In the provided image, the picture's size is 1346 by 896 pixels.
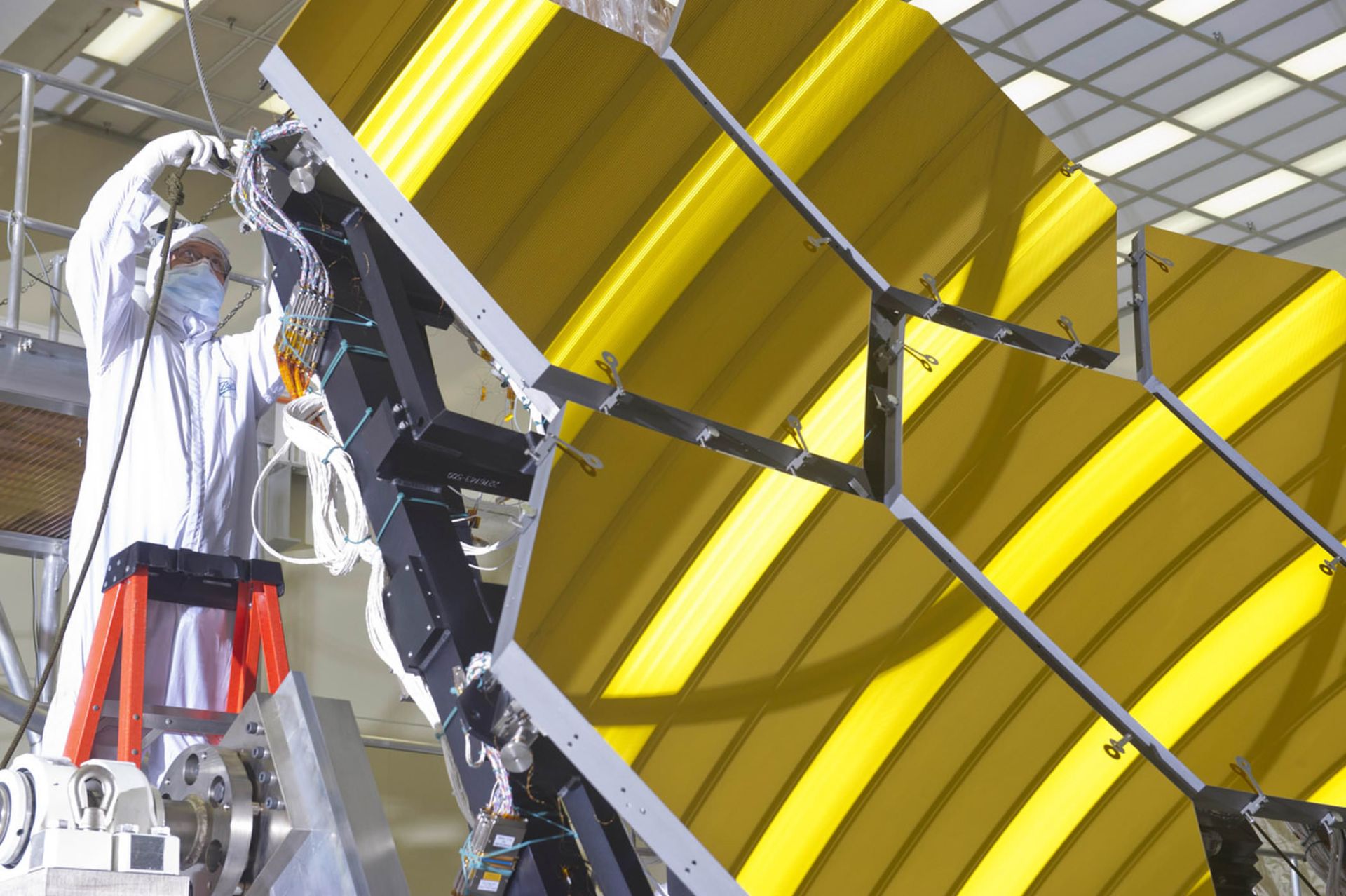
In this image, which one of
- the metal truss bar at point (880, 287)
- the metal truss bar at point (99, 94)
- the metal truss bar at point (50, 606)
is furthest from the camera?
the metal truss bar at point (50, 606)

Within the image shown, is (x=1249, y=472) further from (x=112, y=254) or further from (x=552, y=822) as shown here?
(x=112, y=254)

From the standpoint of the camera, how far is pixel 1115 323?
327cm

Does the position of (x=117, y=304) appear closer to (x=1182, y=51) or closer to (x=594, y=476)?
(x=594, y=476)

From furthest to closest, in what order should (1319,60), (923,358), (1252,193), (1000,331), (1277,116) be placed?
(1252,193) < (1277,116) < (1319,60) < (1000,331) < (923,358)

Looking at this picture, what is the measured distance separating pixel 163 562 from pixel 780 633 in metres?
1.59

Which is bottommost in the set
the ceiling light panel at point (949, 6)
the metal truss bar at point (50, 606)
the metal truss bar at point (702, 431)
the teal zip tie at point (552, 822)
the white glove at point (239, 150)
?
the metal truss bar at point (50, 606)

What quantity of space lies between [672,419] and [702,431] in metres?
0.07

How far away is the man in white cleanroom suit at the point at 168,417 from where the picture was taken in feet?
11.4

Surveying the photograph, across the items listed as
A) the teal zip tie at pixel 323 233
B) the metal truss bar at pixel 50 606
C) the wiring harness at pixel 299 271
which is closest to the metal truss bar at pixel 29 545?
the metal truss bar at pixel 50 606

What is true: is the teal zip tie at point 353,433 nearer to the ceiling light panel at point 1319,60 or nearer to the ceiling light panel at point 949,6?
the ceiling light panel at point 949,6

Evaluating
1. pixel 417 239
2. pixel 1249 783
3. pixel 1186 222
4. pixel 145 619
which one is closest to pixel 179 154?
pixel 145 619

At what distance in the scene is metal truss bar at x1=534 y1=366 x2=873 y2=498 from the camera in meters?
2.29

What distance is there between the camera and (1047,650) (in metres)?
2.68

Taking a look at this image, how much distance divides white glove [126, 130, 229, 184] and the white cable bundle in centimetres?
83
